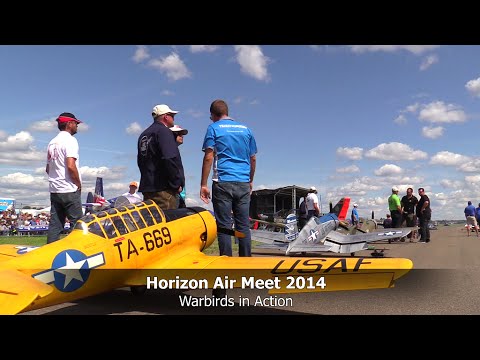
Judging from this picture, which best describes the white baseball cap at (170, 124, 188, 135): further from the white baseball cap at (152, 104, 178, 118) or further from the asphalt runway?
the asphalt runway

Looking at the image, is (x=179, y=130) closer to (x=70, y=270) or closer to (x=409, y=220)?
(x=70, y=270)

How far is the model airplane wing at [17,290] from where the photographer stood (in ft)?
9.61

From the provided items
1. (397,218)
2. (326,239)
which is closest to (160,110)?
(326,239)

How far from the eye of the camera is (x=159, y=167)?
16.9 feet

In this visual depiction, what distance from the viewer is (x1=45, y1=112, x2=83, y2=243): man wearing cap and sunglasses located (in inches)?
214

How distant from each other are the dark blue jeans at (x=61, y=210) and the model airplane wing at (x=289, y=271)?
1.98 meters

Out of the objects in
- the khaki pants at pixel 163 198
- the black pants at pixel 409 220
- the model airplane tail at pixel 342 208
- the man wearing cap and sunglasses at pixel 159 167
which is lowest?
the black pants at pixel 409 220

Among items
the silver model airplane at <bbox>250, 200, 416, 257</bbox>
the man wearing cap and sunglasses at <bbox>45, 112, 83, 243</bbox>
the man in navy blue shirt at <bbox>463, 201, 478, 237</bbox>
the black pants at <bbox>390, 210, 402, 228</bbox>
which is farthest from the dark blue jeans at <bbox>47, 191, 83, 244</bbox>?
the man in navy blue shirt at <bbox>463, 201, 478, 237</bbox>

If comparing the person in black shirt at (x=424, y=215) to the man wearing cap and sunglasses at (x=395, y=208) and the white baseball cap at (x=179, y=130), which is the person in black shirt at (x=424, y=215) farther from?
the white baseball cap at (x=179, y=130)

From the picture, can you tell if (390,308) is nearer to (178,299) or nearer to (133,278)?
(178,299)

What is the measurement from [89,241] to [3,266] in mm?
786

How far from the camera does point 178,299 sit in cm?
487

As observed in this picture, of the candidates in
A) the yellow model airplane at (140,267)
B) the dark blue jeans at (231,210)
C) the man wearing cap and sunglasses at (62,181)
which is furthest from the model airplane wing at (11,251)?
the dark blue jeans at (231,210)

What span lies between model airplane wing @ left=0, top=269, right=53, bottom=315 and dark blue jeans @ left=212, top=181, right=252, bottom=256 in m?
2.33
